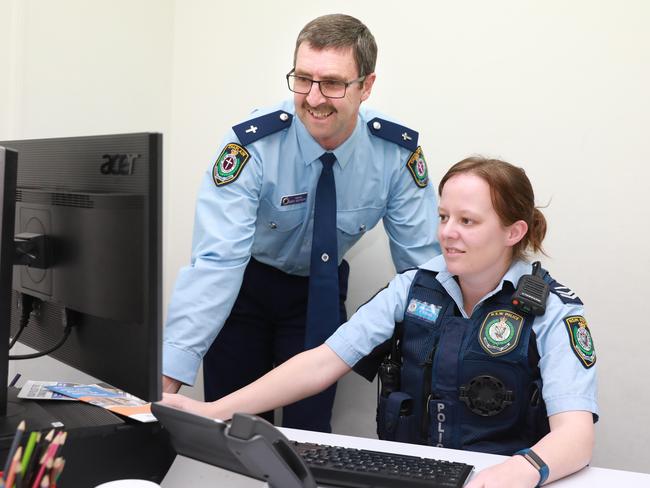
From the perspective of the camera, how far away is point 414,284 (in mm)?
1544

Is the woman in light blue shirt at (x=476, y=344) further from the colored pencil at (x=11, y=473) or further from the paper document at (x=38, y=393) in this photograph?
the colored pencil at (x=11, y=473)

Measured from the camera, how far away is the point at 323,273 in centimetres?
196

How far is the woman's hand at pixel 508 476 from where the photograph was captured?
3.39ft

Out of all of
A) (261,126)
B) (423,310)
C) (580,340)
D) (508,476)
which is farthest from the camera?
(261,126)

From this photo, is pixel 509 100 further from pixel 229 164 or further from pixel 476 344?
pixel 476 344

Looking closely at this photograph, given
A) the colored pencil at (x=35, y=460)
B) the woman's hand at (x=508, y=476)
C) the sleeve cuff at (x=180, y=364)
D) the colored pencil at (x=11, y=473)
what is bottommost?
the woman's hand at (x=508, y=476)

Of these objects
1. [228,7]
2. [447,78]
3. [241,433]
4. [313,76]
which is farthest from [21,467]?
[228,7]

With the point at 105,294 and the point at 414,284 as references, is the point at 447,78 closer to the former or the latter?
the point at 414,284

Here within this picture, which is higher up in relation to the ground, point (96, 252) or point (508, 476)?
point (96, 252)

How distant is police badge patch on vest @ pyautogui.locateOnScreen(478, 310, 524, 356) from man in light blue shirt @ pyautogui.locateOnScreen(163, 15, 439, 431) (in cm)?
59

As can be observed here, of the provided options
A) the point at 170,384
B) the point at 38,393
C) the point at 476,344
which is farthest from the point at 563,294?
the point at 38,393

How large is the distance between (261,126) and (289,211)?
0.23 m

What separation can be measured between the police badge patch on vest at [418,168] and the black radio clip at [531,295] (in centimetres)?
66

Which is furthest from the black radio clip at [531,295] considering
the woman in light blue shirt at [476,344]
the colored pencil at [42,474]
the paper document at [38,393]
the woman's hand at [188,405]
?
the colored pencil at [42,474]
